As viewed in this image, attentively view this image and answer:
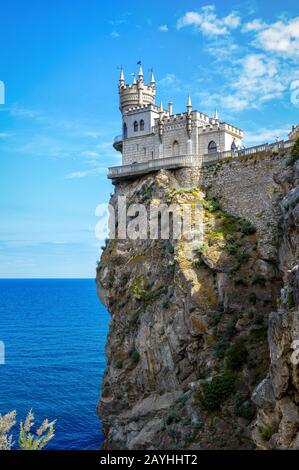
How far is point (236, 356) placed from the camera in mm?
30297

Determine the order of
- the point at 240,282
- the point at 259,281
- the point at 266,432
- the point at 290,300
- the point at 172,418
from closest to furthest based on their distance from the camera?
the point at 266,432 → the point at 290,300 → the point at 172,418 → the point at 259,281 → the point at 240,282

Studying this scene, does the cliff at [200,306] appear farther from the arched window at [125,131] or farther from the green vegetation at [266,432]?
the green vegetation at [266,432]

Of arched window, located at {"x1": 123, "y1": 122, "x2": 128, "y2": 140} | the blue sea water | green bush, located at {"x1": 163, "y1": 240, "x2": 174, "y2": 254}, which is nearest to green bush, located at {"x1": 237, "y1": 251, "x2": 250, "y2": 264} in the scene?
green bush, located at {"x1": 163, "y1": 240, "x2": 174, "y2": 254}

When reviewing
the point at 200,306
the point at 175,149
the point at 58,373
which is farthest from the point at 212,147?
the point at 58,373

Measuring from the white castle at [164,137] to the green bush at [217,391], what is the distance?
660 inches

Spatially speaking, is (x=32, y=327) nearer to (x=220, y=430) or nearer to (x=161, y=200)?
(x=161, y=200)

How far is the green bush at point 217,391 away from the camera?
29.0 meters

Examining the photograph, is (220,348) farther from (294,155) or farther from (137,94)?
(137,94)

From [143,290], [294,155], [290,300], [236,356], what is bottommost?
[236,356]

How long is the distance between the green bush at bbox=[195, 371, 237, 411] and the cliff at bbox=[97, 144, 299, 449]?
6cm

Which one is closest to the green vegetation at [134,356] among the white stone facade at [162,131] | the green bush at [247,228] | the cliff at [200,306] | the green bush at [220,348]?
the cliff at [200,306]

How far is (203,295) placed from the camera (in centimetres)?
3406

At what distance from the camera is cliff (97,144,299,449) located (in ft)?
95.6

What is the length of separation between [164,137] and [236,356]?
66.3ft
